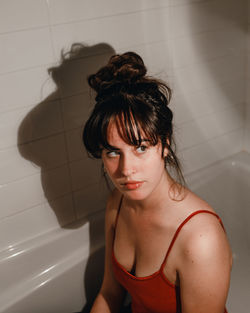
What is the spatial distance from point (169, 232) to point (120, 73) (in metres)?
0.42

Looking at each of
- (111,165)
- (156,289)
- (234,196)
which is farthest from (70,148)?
(234,196)

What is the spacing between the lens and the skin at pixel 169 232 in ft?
2.96

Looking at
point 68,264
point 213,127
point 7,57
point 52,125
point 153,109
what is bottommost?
point 68,264

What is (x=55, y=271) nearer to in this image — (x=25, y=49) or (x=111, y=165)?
(x=111, y=165)

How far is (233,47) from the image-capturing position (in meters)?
1.69

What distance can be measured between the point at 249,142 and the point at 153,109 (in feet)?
3.75

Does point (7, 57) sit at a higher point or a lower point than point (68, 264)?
higher

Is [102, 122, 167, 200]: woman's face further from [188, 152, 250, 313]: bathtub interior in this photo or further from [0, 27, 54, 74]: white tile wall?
[188, 152, 250, 313]: bathtub interior

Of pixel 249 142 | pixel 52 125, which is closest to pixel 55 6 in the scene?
pixel 52 125

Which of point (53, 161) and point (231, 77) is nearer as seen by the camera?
point (53, 161)

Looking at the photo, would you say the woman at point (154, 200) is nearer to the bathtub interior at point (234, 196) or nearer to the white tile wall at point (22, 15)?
the white tile wall at point (22, 15)

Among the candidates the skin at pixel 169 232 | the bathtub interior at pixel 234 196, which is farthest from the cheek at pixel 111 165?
the bathtub interior at pixel 234 196

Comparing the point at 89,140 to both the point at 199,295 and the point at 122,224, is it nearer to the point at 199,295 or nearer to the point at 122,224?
the point at 122,224

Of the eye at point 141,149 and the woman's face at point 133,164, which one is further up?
the eye at point 141,149
